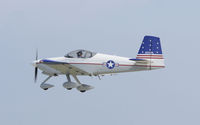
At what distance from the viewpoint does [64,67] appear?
39594 mm

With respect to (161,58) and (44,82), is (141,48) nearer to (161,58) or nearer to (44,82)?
(161,58)

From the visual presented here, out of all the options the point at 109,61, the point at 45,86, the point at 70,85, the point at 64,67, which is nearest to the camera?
the point at 64,67

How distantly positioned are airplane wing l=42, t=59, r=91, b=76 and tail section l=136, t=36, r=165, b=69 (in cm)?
342

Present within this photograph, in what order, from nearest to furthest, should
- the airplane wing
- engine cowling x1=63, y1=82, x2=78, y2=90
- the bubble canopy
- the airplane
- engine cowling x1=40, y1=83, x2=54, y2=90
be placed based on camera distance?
the airplane wing
the airplane
the bubble canopy
engine cowling x1=63, y1=82, x2=78, y2=90
engine cowling x1=40, y1=83, x2=54, y2=90

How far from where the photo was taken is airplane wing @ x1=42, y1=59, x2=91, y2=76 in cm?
3859

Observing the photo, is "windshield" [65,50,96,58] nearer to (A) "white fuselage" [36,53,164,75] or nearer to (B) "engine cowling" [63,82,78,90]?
(A) "white fuselage" [36,53,164,75]

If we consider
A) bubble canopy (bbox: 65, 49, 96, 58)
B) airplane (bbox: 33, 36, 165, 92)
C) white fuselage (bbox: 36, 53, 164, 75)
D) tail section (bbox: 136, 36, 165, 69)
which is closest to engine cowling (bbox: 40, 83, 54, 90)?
airplane (bbox: 33, 36, 165, 92)

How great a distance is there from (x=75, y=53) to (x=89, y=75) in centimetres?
154

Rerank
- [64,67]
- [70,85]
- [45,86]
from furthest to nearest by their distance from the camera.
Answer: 1. [45,86]
2. [70,85]
3. [64,67]

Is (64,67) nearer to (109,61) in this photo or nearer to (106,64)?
(106,64)

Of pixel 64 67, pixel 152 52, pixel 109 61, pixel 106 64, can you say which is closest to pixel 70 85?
pixel 64 67

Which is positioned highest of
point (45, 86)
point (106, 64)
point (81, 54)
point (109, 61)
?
point (81, 54)

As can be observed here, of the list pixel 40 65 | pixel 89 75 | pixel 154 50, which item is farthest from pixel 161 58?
pixel 40 65

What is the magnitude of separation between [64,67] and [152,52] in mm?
5163
